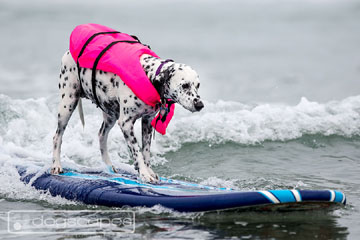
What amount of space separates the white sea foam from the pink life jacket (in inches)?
137

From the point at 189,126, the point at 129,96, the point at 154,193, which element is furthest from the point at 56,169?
the point at 189,126

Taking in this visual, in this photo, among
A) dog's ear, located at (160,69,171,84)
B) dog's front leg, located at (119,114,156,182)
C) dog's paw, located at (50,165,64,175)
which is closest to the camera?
dog's ear, located at (160,69,171,84)

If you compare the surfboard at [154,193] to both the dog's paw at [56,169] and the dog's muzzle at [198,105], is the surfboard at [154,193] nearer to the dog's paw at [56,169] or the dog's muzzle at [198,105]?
the dog's paw at [56,169]

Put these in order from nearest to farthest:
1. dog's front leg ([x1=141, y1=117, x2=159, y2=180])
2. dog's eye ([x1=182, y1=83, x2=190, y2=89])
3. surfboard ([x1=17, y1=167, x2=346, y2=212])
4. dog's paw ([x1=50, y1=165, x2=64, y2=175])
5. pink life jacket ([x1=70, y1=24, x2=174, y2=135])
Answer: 1. surfboard ([x1=17, y1=167, x2=346, y2=212])
2. dog's eye ([x1=182, y1=83, x2=190, y2=89])
3. pink life jacket ([x1=70, y1=24, x2=174, y2=135])
4. dog's front leg ([x1=141, y1=117, x2=159, y2=180])
5. dog's paw ([x1=50, y1=165, x2=64, y2=175])

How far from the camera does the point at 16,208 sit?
6.07m

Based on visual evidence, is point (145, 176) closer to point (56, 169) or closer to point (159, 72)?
point (159, 72)

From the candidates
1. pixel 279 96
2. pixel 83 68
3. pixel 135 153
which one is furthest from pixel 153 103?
pixel 279 96

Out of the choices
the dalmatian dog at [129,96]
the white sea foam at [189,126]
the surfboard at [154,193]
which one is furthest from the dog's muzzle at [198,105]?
the white sea foam at [189,126]

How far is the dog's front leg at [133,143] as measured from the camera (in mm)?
6117

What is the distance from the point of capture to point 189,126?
11938mm

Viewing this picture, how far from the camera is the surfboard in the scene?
15.9 feet

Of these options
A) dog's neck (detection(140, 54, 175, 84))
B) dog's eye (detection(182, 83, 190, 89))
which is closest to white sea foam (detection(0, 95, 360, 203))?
dog's neck (detection(140, 54, 175, 84))

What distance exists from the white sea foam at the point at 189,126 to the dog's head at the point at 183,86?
4239 mm

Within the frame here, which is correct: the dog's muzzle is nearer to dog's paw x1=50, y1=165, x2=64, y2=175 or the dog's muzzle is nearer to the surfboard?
the surfboard
